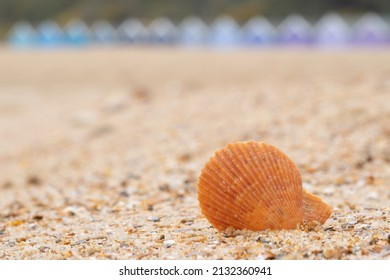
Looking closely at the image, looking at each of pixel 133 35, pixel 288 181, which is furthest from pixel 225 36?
pixel 288 181

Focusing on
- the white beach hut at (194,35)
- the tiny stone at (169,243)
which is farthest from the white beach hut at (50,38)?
the tiny stone at (169,243)

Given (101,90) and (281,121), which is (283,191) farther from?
(101,90)

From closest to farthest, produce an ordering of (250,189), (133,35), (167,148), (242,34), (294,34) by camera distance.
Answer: (250,189) → (167,148) → (294,34) → (242,34) → (133,35)

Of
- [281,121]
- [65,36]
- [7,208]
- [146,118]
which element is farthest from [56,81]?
[65,36]

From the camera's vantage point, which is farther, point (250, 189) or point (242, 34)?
point (242, 34)

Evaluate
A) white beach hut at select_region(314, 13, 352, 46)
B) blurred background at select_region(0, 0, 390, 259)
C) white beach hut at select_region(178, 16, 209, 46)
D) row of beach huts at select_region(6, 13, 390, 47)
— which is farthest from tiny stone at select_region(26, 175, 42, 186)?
white beach hut at select_region(178, 16, 209, 46)

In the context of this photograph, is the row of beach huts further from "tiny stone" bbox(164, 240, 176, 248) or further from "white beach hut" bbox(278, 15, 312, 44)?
"tiny stone" bbox(164, 240, 176, 248)

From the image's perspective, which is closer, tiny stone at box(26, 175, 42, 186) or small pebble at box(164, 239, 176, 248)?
small pebble at box(164, 239, 176, 248)

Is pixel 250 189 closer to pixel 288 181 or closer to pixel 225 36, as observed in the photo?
pixel 288 181
